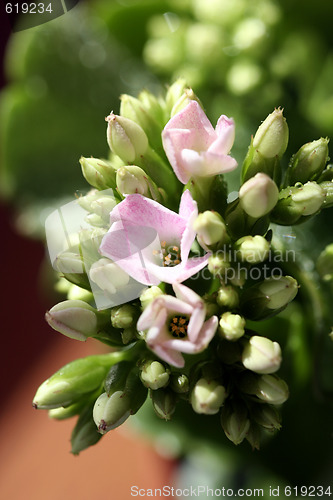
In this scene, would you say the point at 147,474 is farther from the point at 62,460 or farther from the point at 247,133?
the point at 247,133

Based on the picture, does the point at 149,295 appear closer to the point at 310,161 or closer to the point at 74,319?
the point at 74,319

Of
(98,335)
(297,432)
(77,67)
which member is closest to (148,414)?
(297,432)

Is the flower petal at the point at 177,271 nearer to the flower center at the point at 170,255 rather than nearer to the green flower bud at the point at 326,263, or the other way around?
the flower center at the point at 170,255

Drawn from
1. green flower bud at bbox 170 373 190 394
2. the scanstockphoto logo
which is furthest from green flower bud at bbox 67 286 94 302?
the scanstockphoto logo

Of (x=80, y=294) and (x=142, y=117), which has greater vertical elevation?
(x=142, y=117)

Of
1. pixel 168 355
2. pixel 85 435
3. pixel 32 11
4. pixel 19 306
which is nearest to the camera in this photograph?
pixel 168 355

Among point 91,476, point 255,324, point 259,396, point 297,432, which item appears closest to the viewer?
point 259,396
